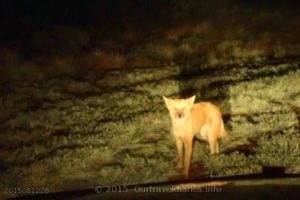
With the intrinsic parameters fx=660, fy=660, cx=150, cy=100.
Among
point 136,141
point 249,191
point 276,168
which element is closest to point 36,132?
point 136,141

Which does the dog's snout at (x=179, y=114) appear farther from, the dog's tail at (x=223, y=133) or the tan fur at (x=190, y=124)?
the dog's tail at (x=223, y=133)

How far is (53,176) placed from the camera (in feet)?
30.6

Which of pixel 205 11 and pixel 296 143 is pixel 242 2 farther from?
pixel 296 143

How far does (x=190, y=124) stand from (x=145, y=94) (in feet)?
13.5

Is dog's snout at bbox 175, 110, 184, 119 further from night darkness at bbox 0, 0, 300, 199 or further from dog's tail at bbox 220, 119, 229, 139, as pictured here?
dog's tail at bbox 220, 119, 229, 139

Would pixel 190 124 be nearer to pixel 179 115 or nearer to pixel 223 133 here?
pixel 179 115

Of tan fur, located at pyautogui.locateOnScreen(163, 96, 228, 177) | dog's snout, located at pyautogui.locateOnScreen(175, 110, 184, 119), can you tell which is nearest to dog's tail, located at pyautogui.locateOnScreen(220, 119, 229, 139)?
tan fur, located at pyautogui.locateOnScreen(163, 96, 228, 177)

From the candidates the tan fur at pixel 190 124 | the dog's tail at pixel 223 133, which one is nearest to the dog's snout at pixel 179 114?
the tan fur at pixel 190 124

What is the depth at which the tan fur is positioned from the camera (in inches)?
346

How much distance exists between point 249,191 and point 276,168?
2.28 metres

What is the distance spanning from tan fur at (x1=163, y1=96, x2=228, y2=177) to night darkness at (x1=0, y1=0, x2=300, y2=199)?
0.07 ft

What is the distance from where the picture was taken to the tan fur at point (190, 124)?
8.80 metres

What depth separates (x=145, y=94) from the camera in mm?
12938

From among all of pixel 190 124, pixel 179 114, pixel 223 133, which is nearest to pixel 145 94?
pixel 223 133
